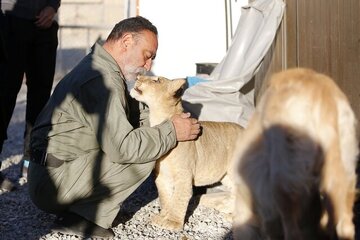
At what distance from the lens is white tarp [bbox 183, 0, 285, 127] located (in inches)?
213

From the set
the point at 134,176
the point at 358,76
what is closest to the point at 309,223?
the point at 134,176

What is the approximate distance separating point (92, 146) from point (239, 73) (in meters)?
1.79

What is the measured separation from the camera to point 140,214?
4.75 metres

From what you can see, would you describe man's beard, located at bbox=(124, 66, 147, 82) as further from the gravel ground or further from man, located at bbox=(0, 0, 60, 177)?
man, located at bbox=(0, 0, 60, 177)

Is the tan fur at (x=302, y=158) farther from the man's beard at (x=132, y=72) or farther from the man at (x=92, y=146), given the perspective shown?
the man's beard at (x=132, y=72)

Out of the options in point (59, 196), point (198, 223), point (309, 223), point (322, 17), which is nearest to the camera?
point (309, 223)

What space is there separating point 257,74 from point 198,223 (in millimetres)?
1668

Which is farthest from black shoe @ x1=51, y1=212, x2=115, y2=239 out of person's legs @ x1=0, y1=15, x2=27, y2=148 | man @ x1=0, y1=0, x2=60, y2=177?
person's legs @ x1=0, y1=15, x2=27, y2=148

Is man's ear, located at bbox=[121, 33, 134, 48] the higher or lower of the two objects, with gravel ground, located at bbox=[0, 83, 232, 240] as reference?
higher

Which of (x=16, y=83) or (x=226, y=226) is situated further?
(x=16, y=83)

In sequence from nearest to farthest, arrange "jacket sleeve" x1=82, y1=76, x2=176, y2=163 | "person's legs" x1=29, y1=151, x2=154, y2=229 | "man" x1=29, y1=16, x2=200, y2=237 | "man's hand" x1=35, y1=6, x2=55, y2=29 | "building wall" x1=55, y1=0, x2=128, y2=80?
"jacket sleeve" x1=82, y1=76, x2=176, y2=163, "man" x1=29, y1=16, x2=200, y2=237, "person's legs" x1=29, y1=151, x2=154, y2=229, "man's hand" x1=35, y1=6, x2=55, y2=29, "building wall" x1=55, y1=0, x2=128, y2=80

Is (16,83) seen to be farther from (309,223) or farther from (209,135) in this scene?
(309,223)

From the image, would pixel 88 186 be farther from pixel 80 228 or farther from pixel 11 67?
pixel 11 67

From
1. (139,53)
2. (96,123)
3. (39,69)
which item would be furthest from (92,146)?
(39,69)
